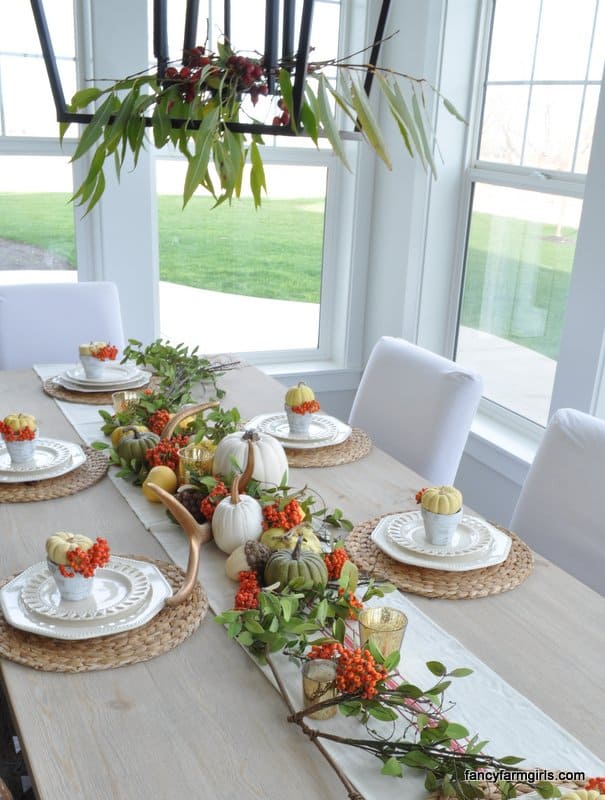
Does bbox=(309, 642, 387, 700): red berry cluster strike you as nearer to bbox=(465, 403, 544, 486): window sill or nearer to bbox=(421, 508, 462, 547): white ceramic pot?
bbox=(421, 508, 462, 547): white ceramic pot

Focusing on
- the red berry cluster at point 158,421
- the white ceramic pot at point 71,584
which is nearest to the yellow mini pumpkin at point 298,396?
the red berry cluster at point 158,421

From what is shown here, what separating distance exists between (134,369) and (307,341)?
1.30 metres

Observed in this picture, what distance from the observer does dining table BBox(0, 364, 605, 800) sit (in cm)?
87

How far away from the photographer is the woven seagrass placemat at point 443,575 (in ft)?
4.07

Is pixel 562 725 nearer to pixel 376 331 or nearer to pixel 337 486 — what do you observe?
pixel 337 486

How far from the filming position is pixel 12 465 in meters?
1.60

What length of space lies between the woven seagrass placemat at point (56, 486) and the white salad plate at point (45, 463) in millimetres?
13

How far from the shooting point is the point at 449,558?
51.3 inches

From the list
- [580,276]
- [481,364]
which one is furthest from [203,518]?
[481,364]

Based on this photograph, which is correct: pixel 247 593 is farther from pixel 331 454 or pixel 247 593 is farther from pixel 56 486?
pixel 331 454

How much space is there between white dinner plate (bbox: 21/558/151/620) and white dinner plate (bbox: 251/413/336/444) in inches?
25.0

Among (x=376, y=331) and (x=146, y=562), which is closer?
(x=146, y=562)

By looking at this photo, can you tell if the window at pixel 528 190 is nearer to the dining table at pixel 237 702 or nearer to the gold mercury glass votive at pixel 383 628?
the dining table at pixel 237 702

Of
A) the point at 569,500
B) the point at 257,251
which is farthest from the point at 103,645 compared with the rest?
the point at 257,251
